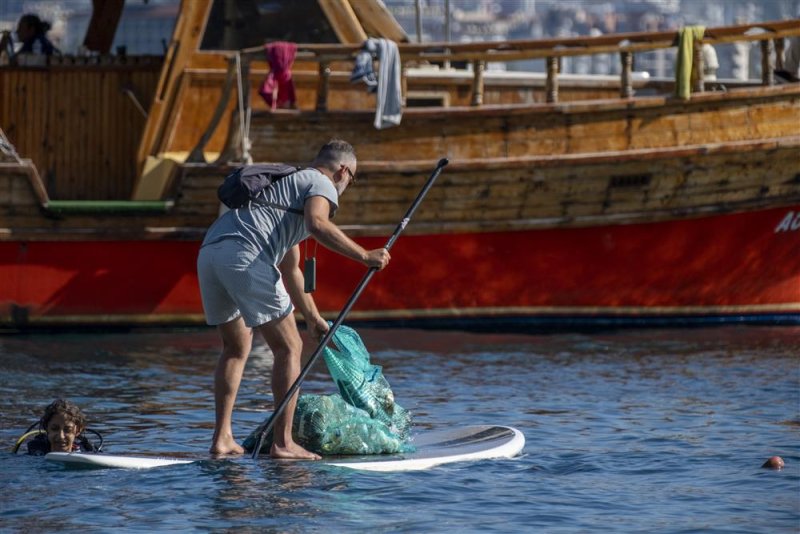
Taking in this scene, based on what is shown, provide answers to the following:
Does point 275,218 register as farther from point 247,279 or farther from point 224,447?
point 224,447

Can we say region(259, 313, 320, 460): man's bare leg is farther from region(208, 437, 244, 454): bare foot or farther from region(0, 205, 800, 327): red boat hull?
region(0, 205, 800, 327): red boat hull

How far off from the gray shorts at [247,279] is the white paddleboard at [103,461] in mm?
826

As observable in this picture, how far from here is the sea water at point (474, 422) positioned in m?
7.67

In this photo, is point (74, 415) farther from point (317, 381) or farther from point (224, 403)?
point (317, 381)

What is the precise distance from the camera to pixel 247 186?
27.6 ft

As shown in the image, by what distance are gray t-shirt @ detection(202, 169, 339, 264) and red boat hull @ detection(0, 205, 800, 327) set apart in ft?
20.1

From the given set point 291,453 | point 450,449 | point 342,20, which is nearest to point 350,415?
point 291,453

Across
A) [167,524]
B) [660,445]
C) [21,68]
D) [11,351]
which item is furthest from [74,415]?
[21,68]

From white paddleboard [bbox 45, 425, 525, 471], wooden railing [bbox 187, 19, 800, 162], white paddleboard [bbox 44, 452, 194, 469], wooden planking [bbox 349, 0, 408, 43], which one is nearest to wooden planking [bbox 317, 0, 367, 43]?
wooden planking [bbox 349, 0, 408, 43]

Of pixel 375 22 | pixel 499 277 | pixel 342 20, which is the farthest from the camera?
pixel 375 22

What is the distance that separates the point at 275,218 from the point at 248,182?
232 mm

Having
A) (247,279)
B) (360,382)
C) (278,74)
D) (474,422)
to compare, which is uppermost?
(278,74)

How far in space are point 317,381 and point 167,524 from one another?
192 inches

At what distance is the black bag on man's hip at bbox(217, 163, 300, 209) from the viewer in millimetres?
8438
